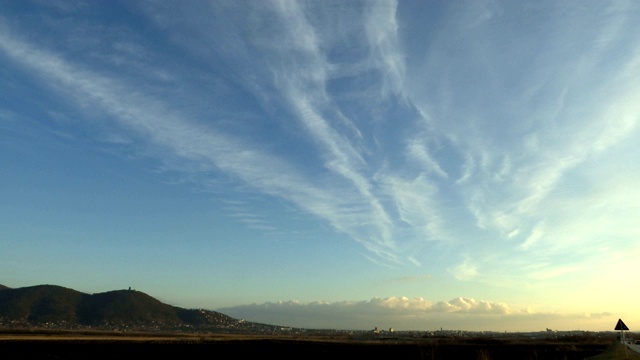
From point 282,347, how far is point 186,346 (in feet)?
43.2

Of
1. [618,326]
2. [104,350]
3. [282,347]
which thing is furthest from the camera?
[282,347]

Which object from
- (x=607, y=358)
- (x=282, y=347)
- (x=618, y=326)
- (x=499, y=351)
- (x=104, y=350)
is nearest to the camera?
(x=607, y=358)

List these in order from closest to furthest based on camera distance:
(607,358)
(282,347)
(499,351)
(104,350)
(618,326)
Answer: (607,358) → (618,326) → (104,350) → (499,351) → (282,347)

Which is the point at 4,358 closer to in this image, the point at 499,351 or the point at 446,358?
the point at 446,358

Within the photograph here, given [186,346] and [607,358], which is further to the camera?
[186,346]

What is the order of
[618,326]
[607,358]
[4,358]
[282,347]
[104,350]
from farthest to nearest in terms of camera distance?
[282,347], [104,350], [4,358], [618,326], [607,358]

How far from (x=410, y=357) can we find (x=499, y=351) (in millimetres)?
15080

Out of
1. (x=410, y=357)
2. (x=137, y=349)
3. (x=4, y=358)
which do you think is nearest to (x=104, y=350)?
(x=137, y=349)

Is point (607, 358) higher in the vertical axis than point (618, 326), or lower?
lower

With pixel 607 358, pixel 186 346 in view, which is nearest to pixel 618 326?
pixel 607 358

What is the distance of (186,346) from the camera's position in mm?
68938

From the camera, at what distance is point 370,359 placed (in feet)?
198

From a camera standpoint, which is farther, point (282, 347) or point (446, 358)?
point (282, 347)

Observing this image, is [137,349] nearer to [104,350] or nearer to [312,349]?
[104,350]
